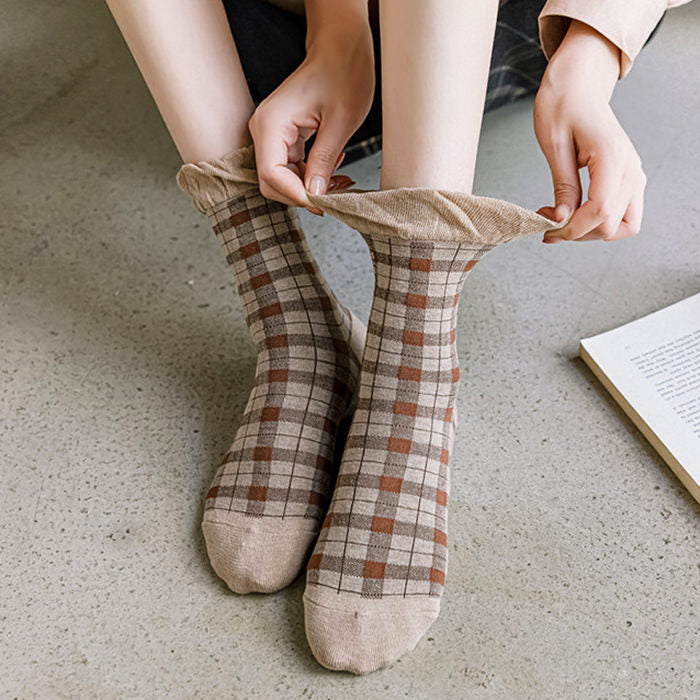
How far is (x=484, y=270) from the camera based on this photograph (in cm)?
90

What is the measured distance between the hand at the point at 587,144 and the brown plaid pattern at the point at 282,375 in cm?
24

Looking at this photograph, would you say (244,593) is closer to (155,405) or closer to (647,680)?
(155,405)

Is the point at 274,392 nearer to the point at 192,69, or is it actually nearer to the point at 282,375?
the point at 282,375

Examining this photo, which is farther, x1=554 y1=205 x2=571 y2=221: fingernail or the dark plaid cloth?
the dark plaid cloth

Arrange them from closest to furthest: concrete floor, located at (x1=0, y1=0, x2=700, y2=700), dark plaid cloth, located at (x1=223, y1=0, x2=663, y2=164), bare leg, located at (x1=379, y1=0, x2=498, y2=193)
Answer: bare leg, located at (x1=379, y1=0, x2=498, y2=193) → concrete floor, located at (x1=0, y1=0, x2=700, y2=700) → dark plaid cloth, located at (x1=223, y1=0, x2=663, y2=164)

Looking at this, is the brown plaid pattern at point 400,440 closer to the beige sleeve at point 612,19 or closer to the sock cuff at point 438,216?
the sock cuff at point 438,216

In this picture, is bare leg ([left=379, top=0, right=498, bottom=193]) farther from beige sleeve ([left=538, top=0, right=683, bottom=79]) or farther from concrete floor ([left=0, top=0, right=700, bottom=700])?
concrete floor ([left=0, top=0, right=700, bottom=700])

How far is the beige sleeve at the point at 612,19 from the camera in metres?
0.61

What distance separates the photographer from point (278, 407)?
689 mm

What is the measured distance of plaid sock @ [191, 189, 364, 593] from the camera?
0.64m

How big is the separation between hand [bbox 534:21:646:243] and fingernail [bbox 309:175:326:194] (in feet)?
0.62

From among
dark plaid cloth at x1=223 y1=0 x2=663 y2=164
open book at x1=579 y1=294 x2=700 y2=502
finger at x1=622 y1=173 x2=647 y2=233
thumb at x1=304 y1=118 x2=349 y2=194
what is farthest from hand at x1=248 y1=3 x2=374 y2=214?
open book at x1=579 y1=294 x2=700 y2=502

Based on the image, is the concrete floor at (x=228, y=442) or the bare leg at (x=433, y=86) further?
the concrete floor at (x=228, y=442)

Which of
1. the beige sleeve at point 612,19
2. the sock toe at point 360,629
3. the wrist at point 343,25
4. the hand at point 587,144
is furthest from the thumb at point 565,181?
the sock toe at point 360,629
